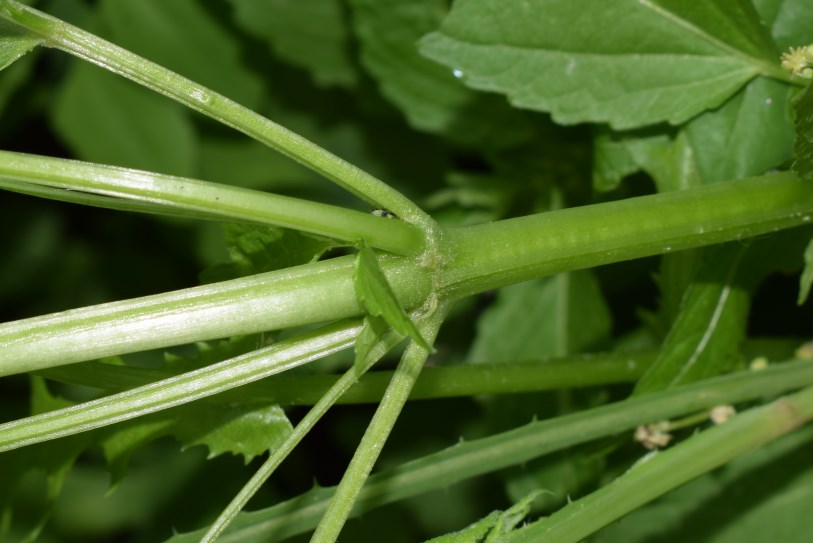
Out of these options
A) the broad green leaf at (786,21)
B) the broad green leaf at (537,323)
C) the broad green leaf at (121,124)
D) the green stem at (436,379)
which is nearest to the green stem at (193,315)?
the green stem at (436,379)

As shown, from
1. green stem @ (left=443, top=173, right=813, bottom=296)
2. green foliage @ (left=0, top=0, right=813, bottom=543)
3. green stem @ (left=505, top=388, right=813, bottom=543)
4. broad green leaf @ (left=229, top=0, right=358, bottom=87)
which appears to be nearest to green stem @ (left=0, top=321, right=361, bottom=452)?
green foliage @ (left=0, top=0, right=813, bottom=543)

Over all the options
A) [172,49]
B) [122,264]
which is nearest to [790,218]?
[172,49]

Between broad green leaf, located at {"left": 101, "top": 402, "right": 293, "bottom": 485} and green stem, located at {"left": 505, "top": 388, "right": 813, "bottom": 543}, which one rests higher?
broad green leaf, located at {"left": 101, "top": 402, "right": 293, "bottom": 485}

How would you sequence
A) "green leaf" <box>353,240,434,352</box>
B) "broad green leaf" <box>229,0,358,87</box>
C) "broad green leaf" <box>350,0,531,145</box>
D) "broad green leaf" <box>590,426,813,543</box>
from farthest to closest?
"broad green leaf" <box>229,0,358,87</box>
"broad green leaf" <box>350,0,531,145</box>
"broad green leaf" <box>590,426,813,543</box>
"green leaf" <box>353,240,434,352</box>

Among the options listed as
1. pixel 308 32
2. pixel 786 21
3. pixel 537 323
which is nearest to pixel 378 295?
pixel 786 21

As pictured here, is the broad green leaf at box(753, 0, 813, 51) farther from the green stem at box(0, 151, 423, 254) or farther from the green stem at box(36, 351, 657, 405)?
the green stem at box(0, 151, 423, 254)

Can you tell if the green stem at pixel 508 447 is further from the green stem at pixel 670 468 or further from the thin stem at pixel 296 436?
the thin stem at pixel 296 436

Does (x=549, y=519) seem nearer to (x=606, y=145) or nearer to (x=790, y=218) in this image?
(x=790, y=218)
